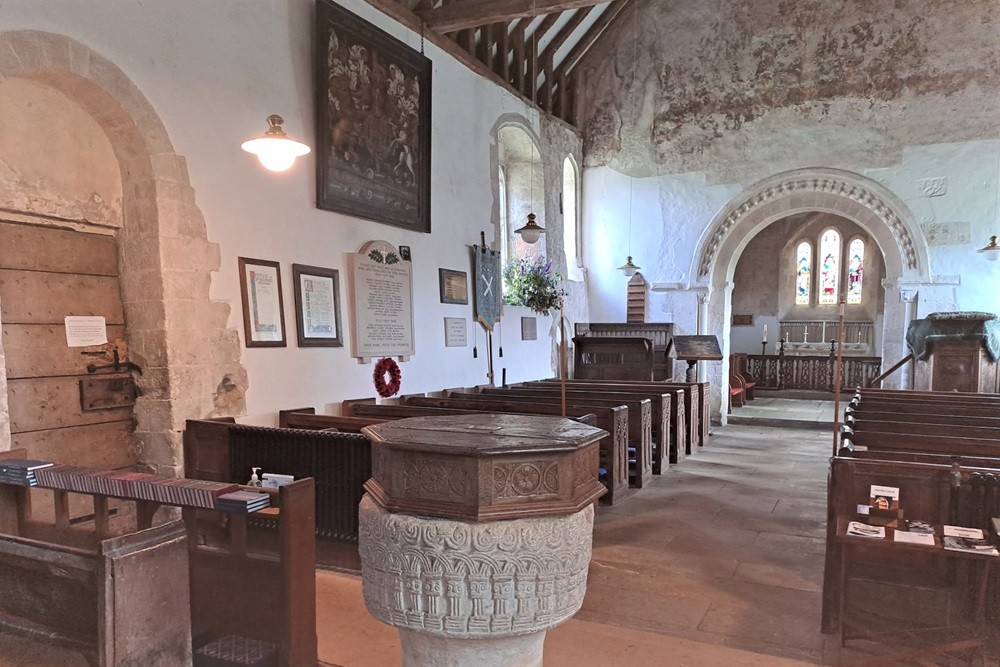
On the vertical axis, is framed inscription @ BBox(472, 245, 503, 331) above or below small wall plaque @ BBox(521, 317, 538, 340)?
above

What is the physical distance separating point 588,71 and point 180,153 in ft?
25.4

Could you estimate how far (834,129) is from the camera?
870 cm

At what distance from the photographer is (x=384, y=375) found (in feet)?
18.8

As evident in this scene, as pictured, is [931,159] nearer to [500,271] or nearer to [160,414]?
[500,271]

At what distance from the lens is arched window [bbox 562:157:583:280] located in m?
10.1

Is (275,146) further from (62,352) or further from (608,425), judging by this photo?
(608,425)

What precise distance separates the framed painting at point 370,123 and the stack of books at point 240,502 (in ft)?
11.6

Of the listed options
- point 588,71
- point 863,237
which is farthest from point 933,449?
point 863,237

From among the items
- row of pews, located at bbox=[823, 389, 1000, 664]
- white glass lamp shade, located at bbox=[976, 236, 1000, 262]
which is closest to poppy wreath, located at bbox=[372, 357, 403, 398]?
row of pews, located at bbox=[823, 389, 1000, 664]

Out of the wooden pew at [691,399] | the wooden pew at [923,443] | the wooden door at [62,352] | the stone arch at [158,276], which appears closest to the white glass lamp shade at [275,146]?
the stone arch at [158,276]

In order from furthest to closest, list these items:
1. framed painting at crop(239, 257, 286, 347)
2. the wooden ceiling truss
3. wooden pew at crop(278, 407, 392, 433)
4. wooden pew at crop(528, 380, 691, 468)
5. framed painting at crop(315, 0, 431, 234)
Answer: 1. the wooden ceiling truss
2. wooden pew at crop(528, 380, 691, 468)
3. framed painting at crop(315, 0, 431, 234)
4. framed painting at crop(239, 257, 286, 347)
5. wooden pew at crop(278, 407, 392, 433)

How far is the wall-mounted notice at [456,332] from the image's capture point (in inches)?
264

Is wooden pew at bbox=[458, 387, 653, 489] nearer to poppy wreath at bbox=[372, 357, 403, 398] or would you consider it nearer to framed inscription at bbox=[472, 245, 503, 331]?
poppy wreath at bbox=[372, 357, 403, 398]

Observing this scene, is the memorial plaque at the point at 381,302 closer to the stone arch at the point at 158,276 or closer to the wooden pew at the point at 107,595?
the stone arch at the point at 158,276
